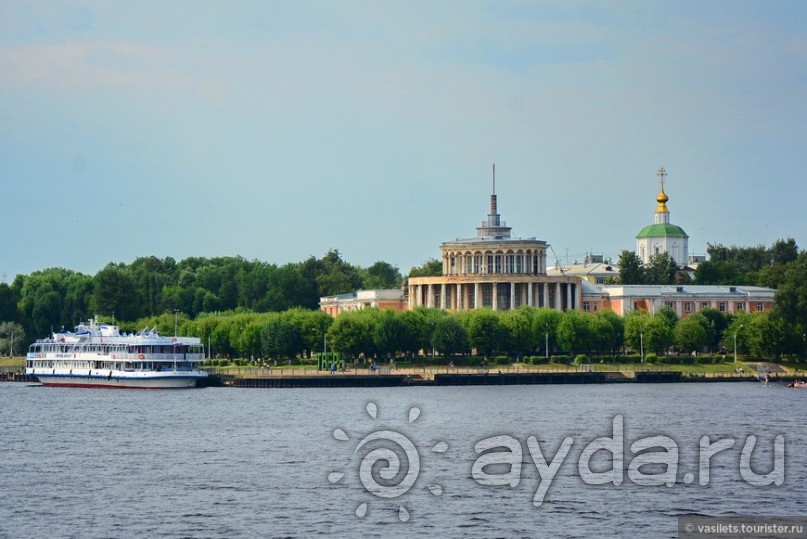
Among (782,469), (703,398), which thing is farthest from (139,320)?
(782,469)

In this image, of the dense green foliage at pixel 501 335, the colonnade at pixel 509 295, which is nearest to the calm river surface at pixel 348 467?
the dense green foliage at pixel 501 335

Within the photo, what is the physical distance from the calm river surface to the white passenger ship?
64.5 ft

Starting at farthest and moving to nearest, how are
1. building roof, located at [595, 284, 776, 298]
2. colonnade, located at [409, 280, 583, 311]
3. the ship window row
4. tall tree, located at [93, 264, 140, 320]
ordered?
tall tree, located at [93, 264, 140, 320] → colonnade, located at [409, 280, 583, 311] → building roof, located at [595, 284, 776, 298] → the ship window row

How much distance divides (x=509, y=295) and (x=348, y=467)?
111859mm

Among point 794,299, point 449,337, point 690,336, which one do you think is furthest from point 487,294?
point 794,299

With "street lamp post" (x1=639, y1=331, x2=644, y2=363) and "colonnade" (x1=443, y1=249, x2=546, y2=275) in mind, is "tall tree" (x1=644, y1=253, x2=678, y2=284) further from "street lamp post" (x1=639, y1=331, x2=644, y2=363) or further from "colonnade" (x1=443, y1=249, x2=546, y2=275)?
"street lamp post" (x1=639, y1=331, x2=644, y2=363)

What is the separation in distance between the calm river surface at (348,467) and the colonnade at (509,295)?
210 ft

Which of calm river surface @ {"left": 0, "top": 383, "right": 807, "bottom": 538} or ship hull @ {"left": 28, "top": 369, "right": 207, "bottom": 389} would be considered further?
ship hull @ {"left": 28, "top": 369, "right": 207, "bottom": 389}

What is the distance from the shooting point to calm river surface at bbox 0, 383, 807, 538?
55031mm

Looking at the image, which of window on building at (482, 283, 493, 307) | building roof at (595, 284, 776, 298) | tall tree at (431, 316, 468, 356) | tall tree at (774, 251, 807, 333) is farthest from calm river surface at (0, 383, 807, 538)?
window on building at (482, 283, 493, 307)

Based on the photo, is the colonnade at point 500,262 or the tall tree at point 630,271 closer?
the colonnade at point 500,262

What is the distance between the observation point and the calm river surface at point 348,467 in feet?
181

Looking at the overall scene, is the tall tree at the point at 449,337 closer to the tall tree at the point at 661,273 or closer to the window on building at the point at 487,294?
the window on building at the point at 487,294

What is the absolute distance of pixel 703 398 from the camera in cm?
11262
